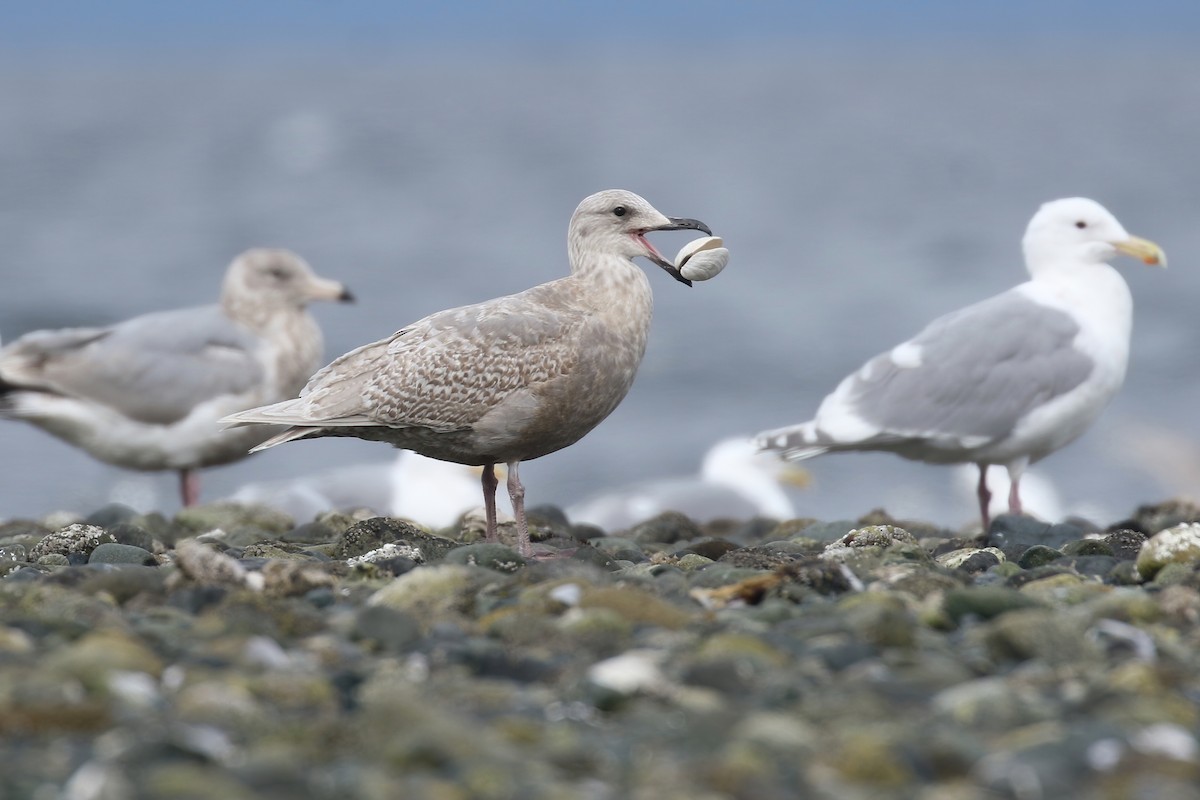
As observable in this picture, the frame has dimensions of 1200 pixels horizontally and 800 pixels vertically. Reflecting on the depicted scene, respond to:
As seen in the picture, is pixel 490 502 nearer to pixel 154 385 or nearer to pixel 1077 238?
pixel 154 385

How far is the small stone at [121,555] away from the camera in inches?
234

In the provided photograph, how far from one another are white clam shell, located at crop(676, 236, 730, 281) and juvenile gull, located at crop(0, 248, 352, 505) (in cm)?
350

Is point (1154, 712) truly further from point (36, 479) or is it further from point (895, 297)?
point (895, 297)

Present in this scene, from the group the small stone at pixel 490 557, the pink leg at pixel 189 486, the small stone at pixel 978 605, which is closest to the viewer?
the small stone at pixel 978 605

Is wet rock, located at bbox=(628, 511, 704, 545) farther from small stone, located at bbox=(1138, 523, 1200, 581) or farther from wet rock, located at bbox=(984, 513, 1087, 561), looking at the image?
small stone, located at bbox=(1138, 523, 1200, 581)

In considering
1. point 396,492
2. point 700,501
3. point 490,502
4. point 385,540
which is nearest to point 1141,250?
point 700,501

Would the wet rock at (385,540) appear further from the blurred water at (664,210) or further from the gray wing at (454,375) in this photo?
the blurred water at (664,210)

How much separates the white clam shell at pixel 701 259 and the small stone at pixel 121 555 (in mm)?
2364

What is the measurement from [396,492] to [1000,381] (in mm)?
3599

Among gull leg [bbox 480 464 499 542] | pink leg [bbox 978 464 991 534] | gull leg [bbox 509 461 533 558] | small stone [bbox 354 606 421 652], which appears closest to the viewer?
small stone [bbox 354 606 421 652]

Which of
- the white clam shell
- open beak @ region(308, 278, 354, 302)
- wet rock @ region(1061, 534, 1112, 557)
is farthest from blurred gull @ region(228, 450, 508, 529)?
wet rock @ region(1061, 534, 1112, 557)

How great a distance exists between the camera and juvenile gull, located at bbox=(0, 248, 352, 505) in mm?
9469

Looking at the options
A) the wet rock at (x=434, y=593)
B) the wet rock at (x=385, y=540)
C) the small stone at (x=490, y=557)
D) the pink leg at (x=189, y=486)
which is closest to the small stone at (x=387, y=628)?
the wet rock at (x=434, y=593)

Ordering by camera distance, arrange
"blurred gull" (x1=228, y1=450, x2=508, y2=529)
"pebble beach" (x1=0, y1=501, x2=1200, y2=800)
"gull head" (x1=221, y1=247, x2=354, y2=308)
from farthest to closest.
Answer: "gull head" (x1=221, y1=247, x2=354, y2=308), "blurred gull" (x1=228, y1=450, x2=508, y2=529), "pebble beach" (x1=0, y1=501, x2=1200, y2=800)
